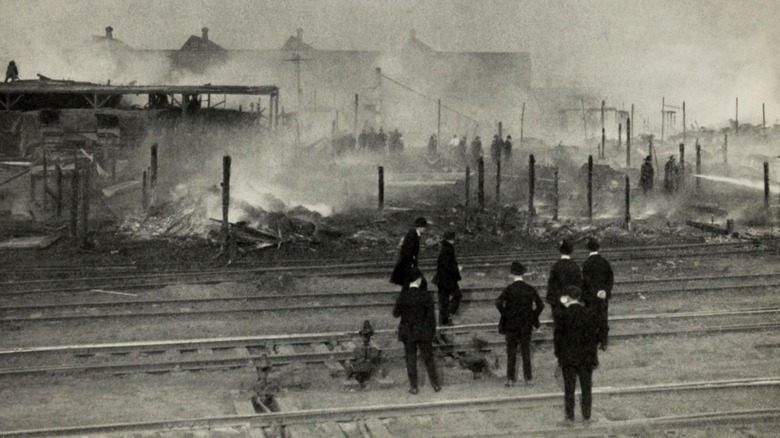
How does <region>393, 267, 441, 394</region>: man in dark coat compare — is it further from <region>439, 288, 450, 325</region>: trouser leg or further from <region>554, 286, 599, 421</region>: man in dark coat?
<region>439, 288, 450, 325</region>: trouser leg

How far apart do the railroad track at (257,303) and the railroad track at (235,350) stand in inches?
119

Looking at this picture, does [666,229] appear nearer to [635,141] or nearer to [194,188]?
[194,188]

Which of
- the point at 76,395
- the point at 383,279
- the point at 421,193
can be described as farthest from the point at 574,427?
the point at 421,193

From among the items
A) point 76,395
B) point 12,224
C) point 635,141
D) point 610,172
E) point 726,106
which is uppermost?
point 726,106

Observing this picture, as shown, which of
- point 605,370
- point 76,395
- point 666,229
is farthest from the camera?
point 666,229

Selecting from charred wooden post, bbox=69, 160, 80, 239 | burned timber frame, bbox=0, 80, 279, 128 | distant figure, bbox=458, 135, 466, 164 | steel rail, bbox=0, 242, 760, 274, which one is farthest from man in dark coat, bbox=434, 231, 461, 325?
distant figure, bbox=458, 135, 466, 164

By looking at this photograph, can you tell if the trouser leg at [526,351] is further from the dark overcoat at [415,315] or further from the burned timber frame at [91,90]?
the burned timber frame at [91,90]

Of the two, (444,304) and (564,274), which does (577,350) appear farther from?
(444,304)

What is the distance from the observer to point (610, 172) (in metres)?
45.1

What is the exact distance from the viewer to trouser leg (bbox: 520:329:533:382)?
11.0m

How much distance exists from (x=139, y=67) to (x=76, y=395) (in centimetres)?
5727

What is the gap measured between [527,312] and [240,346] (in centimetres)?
473

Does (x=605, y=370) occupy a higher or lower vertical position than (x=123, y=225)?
A: lower

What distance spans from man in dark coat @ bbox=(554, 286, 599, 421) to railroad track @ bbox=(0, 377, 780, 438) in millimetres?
310
